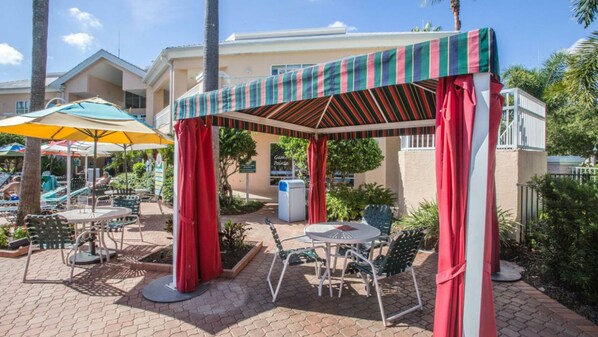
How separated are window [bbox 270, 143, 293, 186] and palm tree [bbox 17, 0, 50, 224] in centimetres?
922

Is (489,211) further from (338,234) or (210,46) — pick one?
(210,46)

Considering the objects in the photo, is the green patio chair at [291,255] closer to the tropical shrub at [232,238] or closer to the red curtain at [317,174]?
the tropical shrub at [232,238]

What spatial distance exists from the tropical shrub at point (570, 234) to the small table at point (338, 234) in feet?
8.61

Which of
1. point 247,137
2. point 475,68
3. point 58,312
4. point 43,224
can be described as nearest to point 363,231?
point 475,68

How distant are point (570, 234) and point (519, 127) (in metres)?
2.87

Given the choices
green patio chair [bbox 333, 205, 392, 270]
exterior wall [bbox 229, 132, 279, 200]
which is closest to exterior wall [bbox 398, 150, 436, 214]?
green patio chair [bbox 333, 205, 392, 270]

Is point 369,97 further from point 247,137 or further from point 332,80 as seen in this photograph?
point 247,137

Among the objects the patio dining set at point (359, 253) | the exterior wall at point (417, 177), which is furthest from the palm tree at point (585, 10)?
the patio dining set at point (359, 253)

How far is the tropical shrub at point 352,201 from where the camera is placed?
888cm

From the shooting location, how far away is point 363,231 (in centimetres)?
461

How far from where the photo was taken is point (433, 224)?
21.2 feet

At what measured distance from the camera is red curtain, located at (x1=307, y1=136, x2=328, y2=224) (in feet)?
24.3

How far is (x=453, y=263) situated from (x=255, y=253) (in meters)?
4.36

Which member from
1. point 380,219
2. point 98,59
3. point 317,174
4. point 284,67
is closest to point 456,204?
point 380,219
